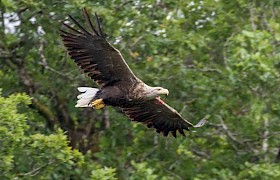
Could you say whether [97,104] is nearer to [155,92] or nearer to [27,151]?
[155,92]

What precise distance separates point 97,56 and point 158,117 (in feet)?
4.00

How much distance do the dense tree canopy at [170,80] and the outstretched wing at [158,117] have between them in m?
0.46

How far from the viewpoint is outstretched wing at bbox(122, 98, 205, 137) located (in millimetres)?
9312

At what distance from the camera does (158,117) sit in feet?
31.0

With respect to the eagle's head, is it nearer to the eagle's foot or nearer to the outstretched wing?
the eagle's foot

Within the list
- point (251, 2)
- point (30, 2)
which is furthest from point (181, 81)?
point (30, 2)

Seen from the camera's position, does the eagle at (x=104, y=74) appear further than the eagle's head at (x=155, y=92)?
No

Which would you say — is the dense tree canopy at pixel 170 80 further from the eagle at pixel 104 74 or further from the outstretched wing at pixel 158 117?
the eagle at pixel 104 74

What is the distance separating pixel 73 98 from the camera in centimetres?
1078

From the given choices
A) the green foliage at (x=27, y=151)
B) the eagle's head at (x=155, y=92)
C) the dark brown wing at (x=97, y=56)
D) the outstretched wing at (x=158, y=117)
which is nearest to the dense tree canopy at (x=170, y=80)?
A: the outstretched wing at (x=158, y=117)

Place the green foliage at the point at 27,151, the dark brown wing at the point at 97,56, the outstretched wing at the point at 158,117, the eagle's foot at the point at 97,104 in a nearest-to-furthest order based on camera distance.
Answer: the green foliage at the point at 27,151, the dark brown wing at the point at 97,56, the eagle's foot at the point at 97,104, the outstretched wing at the point at 158,117

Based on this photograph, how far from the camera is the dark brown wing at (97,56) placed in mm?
8391

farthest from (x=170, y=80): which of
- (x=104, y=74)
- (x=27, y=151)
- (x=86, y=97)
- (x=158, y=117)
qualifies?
(x=27, y=151)

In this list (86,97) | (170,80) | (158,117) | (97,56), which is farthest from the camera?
(170,80)
